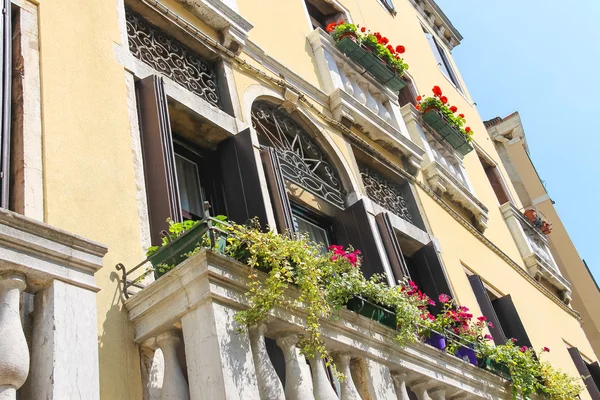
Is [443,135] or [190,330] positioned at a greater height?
[443,135]

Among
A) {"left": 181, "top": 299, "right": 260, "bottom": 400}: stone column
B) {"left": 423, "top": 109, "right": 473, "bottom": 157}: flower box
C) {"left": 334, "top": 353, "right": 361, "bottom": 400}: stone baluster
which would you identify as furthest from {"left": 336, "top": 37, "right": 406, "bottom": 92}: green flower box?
{"left": 181, "top": 299, "right": 260, "bottom": 400}: stone column

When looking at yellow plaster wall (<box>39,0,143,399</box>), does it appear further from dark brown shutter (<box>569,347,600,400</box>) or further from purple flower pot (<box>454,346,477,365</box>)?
dark brown shutter (<box>569,347,600,400</box>)

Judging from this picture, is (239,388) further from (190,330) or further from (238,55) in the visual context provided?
(238,55)

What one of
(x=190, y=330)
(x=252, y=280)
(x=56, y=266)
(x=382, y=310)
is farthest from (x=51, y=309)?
(x=382, y=310)

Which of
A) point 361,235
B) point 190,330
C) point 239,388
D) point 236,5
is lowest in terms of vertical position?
point 239,388

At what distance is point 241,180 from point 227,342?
2.73 metres

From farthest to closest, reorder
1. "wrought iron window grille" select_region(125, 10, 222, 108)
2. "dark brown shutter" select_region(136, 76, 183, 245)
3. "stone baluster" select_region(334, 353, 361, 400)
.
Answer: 1. "wrought iron window grille" select_region(125, 10, 222, 108)
2. "dark brown shutter" select_region(136, 76, 183, 245)
3. "stone baluster" select_region(334, 353, 361, 400)

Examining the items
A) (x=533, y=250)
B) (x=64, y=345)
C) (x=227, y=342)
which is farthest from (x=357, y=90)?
(x=64, y=345)

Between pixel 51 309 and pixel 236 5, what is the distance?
19.6 feet

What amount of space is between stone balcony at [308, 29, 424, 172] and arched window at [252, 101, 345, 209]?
88 centimetres

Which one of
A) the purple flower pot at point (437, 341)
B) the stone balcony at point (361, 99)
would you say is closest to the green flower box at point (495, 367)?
the purple flower pot at point (437, 341)

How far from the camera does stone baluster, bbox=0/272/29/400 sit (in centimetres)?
326

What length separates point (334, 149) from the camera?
891 cm

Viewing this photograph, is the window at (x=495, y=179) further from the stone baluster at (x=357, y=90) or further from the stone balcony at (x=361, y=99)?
the stone baluster at (x=357, y=90)
